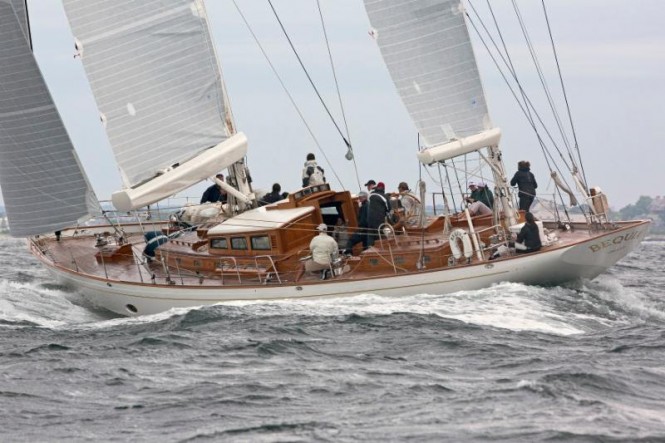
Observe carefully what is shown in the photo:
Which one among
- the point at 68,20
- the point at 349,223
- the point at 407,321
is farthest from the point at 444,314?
the point at 68,20

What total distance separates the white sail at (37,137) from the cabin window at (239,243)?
8.65 ft

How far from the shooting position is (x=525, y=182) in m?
23.3

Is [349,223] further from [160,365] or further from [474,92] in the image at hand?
[160,365]

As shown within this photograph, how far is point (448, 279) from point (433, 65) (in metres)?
4.29

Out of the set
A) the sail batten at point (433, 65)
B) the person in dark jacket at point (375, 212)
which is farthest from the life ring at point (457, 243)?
the sail batten at point (433, 65)

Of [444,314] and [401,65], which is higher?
[401,65]

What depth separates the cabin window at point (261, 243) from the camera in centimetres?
2119

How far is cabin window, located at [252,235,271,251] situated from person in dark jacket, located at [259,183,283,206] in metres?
2.33

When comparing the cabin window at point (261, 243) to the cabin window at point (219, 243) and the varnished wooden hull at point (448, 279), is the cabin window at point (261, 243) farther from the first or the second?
the varnished wooden hull at point (448, 279)

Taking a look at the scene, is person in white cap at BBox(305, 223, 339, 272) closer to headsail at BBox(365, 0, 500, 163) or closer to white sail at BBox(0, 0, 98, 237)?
headsail at BBox(365, 0, 500, 163)

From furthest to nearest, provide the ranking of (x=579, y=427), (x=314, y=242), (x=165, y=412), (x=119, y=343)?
1. (x=314, y=242)
2. (x=119, y=343)
3. (x=165, y=412)
4. (x=579, y=427)

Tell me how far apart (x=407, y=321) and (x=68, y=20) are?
27.1ft

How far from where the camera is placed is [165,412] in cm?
1273

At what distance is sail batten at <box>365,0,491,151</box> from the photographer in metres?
21.6
